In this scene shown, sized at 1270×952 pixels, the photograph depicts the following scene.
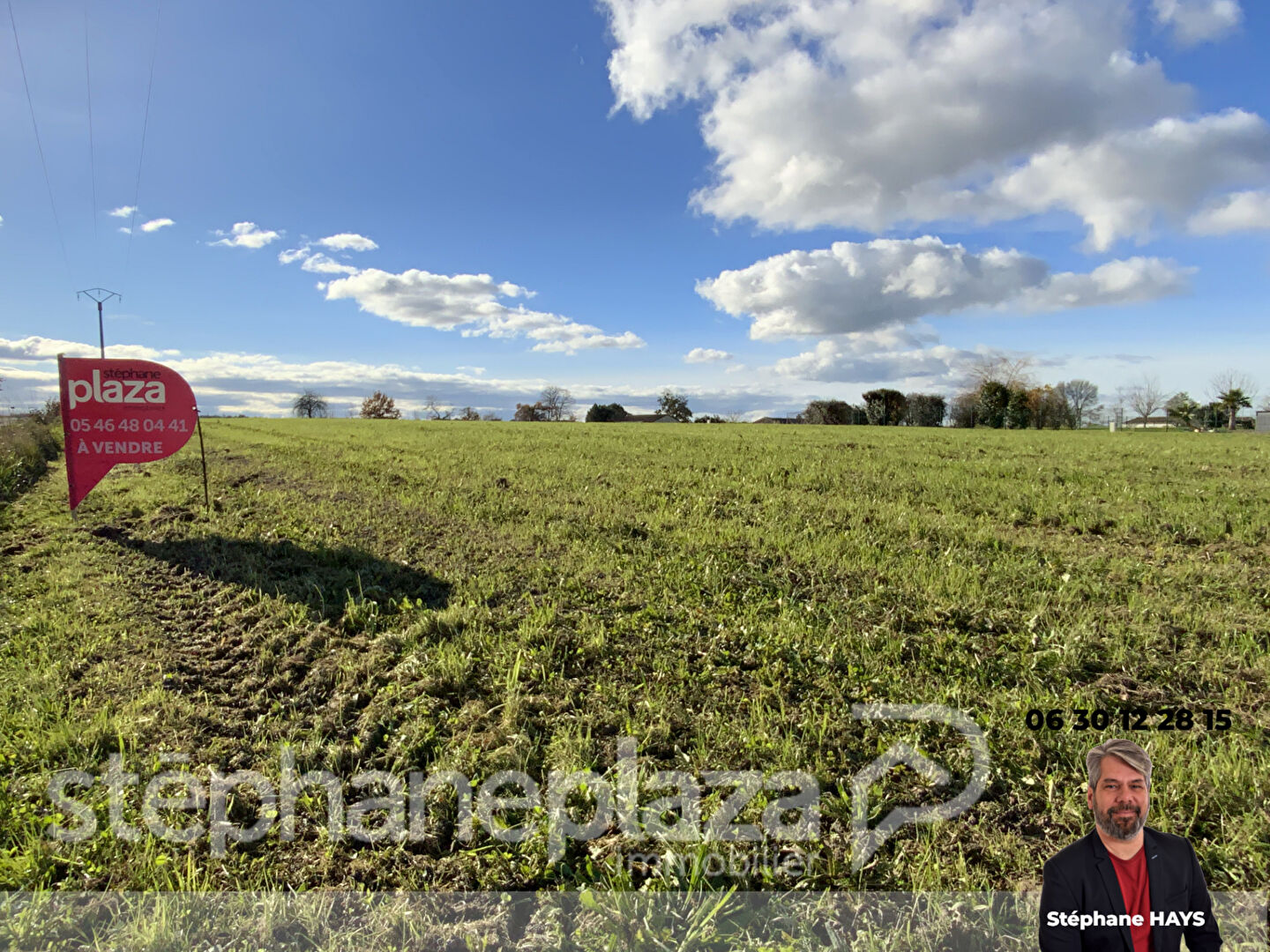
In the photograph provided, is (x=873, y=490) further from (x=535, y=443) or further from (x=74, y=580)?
(x=535, y=443)

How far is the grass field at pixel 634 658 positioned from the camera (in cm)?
280

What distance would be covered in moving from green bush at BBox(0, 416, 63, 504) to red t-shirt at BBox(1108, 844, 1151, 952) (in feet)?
55.9

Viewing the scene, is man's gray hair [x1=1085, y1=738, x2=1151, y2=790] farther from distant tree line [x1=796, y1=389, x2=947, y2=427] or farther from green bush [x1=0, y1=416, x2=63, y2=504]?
distant tree line [x1=796, y1=389, x2=947, y2=427]

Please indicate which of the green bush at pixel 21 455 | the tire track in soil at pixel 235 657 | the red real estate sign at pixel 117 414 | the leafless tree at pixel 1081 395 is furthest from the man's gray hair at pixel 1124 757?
the leafless tree at pixel 1081 395

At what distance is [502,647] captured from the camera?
4.62 m

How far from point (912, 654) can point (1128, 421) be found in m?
109

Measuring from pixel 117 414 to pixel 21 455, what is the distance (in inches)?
484

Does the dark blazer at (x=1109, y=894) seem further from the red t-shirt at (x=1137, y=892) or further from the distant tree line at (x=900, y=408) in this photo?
the distant tree line at (x=900, y=408)

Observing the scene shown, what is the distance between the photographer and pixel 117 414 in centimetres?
860

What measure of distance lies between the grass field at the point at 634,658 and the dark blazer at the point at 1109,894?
3.24 ft

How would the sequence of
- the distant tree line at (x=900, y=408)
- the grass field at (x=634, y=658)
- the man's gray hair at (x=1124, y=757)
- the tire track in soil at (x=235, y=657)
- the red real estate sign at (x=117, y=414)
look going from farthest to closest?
1. the distant tree line at (x=900, y=408)
2. the red real estate sign at (x=117, y=414)
3. the tire track in soil at (x=235, y=657)
4. the grass field at (x=634, y=658)
5. the man's gray hair at (x=1124, y=757)

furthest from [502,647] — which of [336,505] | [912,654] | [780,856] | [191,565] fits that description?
[336,505]

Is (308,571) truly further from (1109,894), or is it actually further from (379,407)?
(379,407)

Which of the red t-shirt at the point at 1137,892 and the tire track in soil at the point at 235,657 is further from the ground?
the red t-shirt at the point at 1137,892
